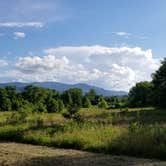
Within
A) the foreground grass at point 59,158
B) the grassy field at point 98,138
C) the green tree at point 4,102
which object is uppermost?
the green tree at point 4,102

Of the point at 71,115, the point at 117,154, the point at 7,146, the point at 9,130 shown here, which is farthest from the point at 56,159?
the point at 71,115

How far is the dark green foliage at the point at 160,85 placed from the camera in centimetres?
6800

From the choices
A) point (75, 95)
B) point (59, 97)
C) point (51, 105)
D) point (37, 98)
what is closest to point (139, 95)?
point (75, 95)

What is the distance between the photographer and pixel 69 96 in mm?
112688

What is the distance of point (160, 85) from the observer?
70.4 meters

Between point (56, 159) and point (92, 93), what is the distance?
121191 millimetres

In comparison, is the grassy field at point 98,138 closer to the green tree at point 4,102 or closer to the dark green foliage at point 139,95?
the green tree at point 4,102

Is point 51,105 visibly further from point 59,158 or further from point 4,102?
point 59,158

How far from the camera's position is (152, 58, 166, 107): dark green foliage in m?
68.0

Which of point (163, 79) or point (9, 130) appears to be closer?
point (9, 130)

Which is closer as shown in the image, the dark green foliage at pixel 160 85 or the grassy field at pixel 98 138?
the grassy field at pixel 98 138

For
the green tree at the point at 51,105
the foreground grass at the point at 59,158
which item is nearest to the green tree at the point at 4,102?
the green tree at the point at 51,105

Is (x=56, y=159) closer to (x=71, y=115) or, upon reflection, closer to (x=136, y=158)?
(x=136, y=158)

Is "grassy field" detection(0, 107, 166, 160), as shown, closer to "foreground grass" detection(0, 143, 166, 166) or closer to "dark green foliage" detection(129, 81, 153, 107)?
"foreground grass" detection(0, 143, 166, 166)
